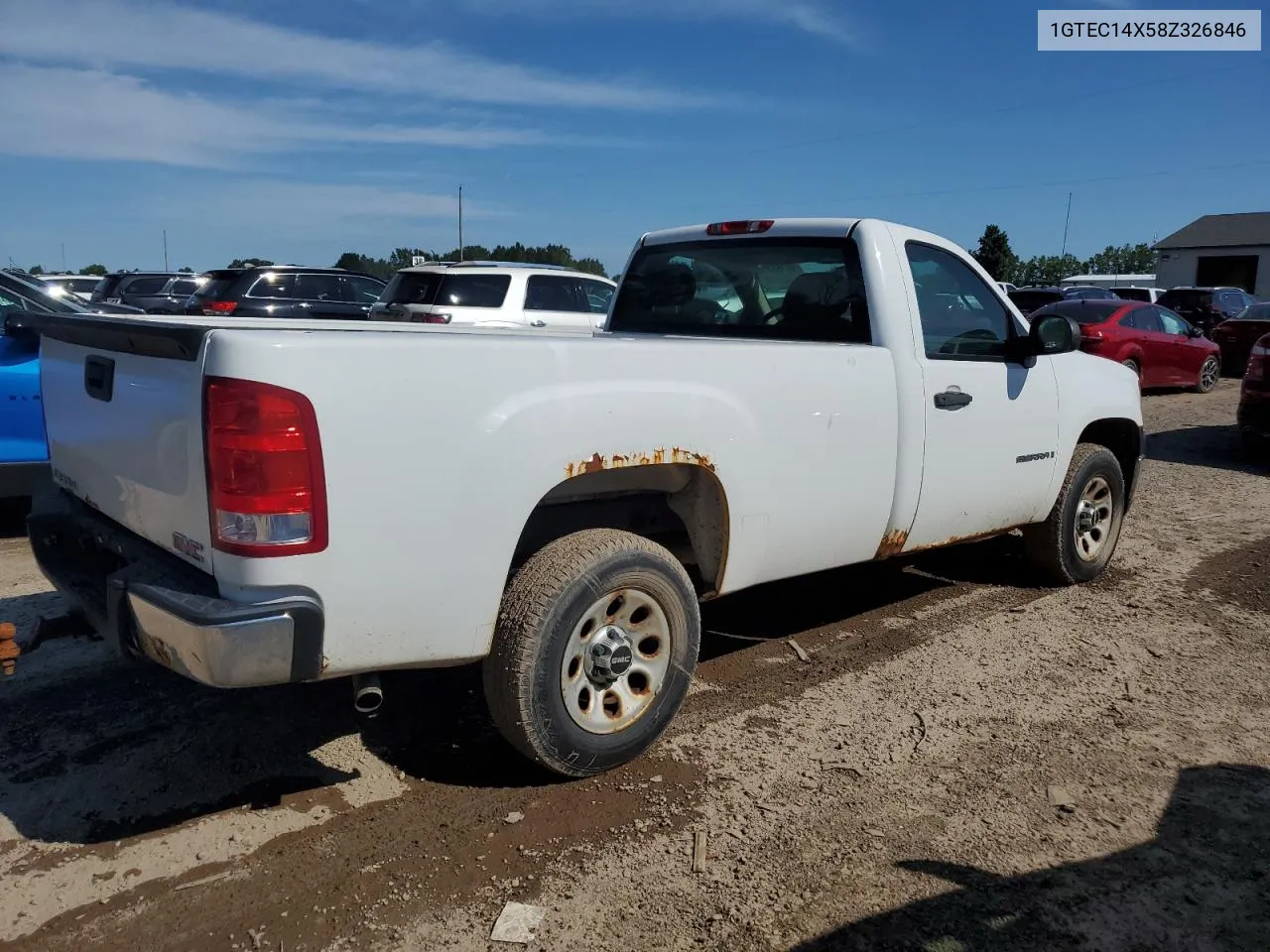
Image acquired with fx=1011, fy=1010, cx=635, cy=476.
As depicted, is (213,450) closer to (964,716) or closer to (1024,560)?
(964,716)

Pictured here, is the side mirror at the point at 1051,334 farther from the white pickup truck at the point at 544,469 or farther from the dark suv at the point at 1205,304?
the dark suv at the point at 1205,304

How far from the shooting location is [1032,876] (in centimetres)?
293

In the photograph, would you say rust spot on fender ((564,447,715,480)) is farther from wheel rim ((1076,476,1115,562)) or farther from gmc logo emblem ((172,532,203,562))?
wheel rim ((1076,476,1115,562))

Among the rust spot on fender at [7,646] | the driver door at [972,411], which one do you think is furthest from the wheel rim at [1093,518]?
the rust spot on fender at [7,646]

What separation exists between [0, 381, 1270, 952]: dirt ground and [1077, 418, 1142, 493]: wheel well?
1.40 metres

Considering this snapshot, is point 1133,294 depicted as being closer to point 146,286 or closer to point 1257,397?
point 1257,397

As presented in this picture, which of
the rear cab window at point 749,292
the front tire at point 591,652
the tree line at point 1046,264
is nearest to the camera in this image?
the front tire at point 591,652

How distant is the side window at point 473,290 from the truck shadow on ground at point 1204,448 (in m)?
7.75

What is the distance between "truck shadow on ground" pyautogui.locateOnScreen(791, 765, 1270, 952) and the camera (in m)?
2.65

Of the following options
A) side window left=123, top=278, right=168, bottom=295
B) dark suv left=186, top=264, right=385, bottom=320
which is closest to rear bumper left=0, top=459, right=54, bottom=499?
dark suv left=186, top=264, right=385, bottom=320

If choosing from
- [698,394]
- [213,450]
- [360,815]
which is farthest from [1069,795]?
[213,450]

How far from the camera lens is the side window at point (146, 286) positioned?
18.3 metres

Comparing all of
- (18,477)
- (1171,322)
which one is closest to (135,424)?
(18,477)

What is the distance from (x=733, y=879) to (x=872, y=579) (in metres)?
3.32
